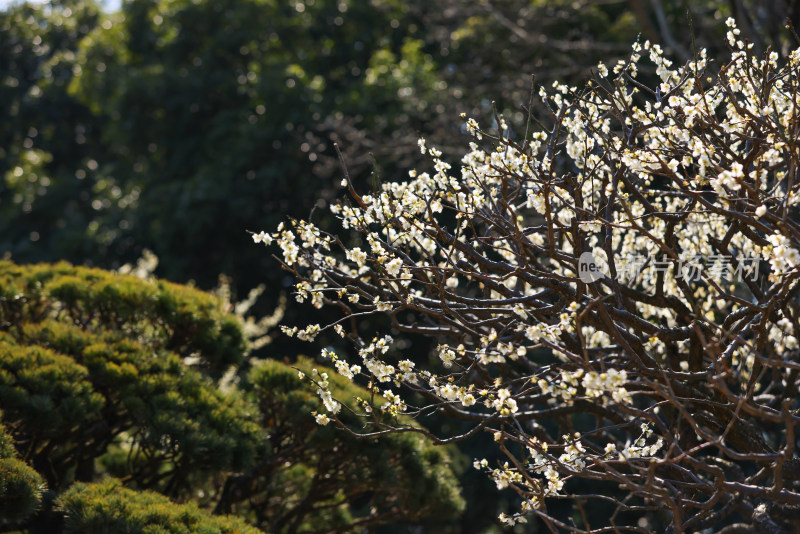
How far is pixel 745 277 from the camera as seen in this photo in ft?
11.9

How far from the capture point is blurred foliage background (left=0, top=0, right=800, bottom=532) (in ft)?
35.7

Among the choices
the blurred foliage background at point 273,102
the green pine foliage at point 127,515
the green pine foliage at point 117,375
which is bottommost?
the green pine foliage at point 127,515

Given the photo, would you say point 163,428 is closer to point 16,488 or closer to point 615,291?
point 16,488

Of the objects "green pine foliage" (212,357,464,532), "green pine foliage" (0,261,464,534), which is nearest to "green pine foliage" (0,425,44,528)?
"green pine foliage" (0,261,464,534)

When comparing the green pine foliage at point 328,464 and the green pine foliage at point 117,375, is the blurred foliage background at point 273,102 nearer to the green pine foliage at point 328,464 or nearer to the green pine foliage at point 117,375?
the green pine foliage at point 117,375

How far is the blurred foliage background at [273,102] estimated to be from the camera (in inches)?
429

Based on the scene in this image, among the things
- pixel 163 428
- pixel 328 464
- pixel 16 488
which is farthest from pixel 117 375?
pixel 328 464

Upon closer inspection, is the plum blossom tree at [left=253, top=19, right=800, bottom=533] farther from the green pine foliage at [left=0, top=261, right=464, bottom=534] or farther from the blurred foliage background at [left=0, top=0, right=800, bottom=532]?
the blurred foliage background at [left=0, top=0, right=800, bottom=532]

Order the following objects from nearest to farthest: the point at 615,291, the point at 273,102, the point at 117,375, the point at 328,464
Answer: the point at 615,291, the point at 117,375, the point at 328,464, the point at 273,102

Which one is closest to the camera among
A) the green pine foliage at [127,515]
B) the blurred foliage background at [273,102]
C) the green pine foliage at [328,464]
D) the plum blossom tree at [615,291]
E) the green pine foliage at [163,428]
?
the plum blossom tree at [615,291]

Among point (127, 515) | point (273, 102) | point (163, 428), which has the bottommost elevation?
point (127, 515)

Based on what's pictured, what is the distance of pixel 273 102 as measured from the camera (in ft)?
39.1

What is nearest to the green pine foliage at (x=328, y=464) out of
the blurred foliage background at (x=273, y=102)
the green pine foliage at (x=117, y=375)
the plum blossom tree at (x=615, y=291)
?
the green pine foliage at (x=117, y=375)

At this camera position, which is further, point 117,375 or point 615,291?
point 117,375
